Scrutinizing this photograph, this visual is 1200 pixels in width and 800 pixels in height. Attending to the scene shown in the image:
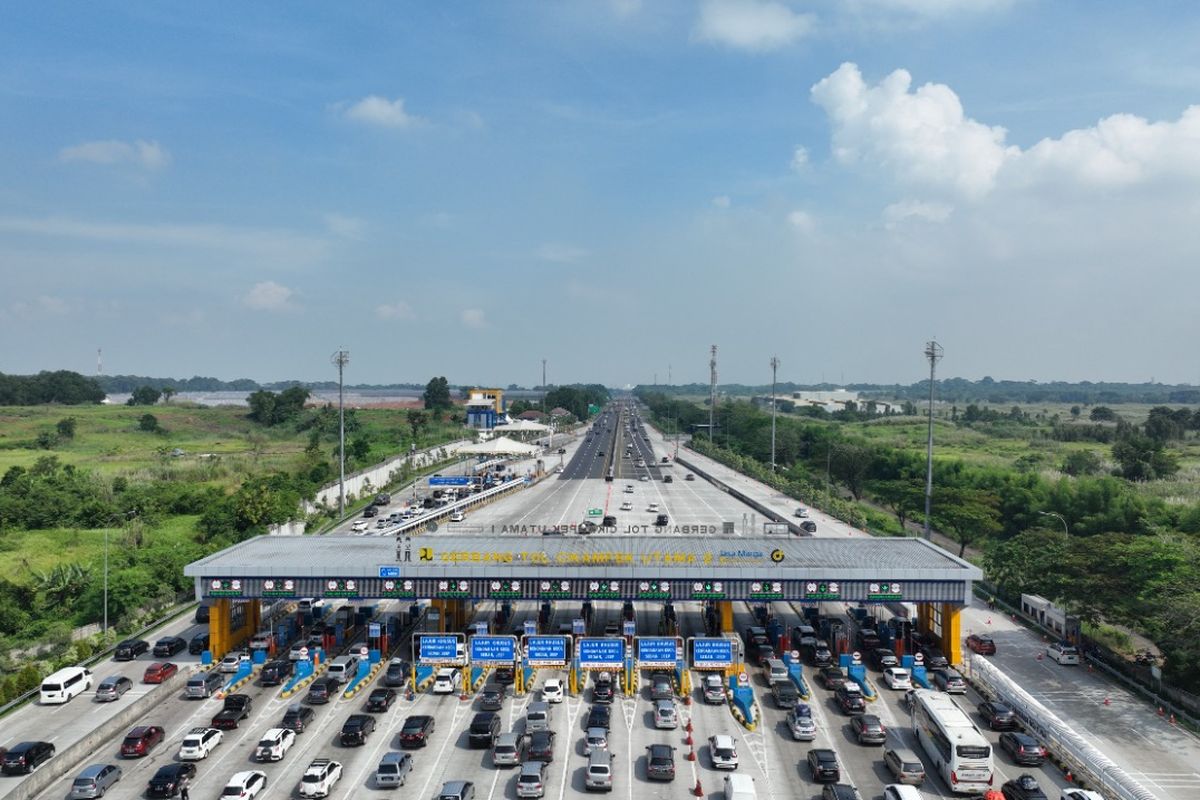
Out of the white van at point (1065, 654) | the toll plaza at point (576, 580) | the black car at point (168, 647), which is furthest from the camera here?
the white van at point (1065, 654)

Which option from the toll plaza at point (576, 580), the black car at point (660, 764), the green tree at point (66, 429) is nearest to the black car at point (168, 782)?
the toll plaza at point (576, 580)

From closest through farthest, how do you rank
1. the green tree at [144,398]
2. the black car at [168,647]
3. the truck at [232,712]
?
the truck at [232,712]
the black car at [168,647]
the green tree at [144,398]

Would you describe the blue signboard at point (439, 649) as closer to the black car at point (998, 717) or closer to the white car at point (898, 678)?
the white car at point (898, 678)

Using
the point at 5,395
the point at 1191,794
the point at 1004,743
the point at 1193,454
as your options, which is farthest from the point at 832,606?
the point at 5,395

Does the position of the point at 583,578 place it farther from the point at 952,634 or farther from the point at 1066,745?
the point at 1066,745

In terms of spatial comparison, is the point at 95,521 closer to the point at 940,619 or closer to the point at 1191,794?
the point at 940,619

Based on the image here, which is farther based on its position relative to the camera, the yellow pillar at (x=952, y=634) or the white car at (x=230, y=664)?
the yellow pillar at (x=952, y=634)
